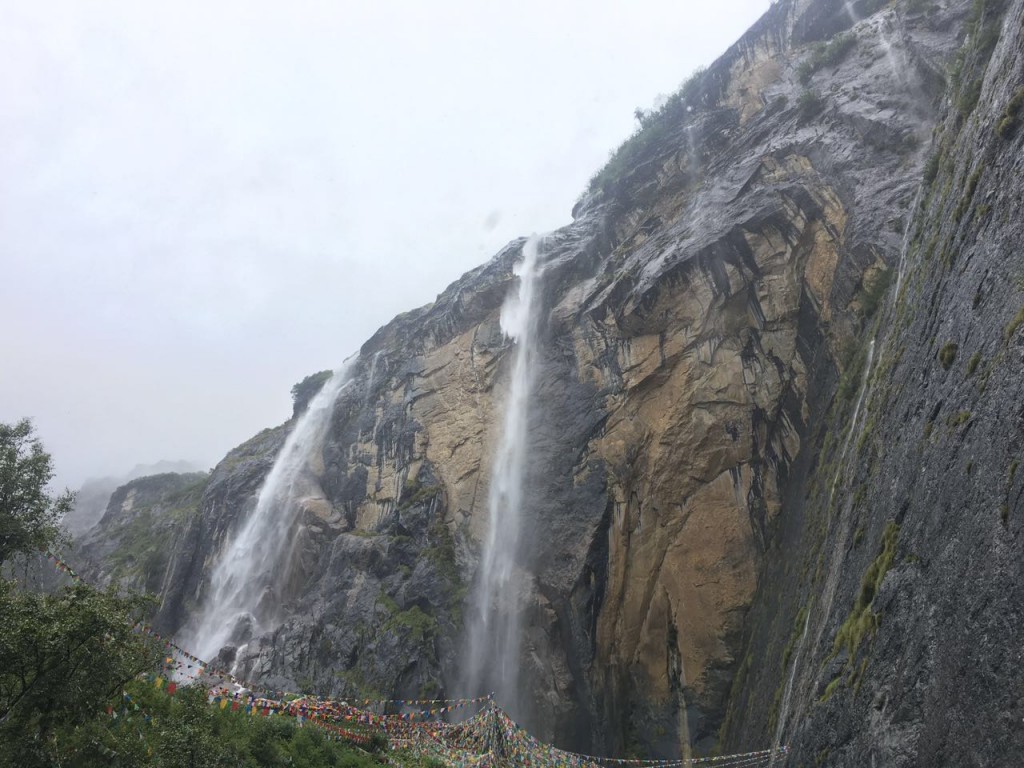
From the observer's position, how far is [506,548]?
26.2m

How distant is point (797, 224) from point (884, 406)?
12052 millimetres

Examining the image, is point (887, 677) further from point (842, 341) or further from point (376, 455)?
point (376, 455)

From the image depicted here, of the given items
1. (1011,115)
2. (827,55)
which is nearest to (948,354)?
(1011,115)

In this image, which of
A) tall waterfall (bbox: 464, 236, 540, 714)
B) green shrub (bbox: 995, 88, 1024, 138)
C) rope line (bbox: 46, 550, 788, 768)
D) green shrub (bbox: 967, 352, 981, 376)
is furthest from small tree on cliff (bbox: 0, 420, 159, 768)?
tall waterfall (bbox: 464, 236, 540, 714)

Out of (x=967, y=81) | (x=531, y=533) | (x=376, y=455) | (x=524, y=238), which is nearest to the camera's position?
(x=967, y=81)

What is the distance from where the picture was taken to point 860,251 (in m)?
19.3

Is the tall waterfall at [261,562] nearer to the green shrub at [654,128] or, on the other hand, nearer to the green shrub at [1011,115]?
the green shrub at [654,128]

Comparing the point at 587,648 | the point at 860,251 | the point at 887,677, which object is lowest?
the point at 587,648

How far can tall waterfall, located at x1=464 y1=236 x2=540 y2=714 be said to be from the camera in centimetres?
2325

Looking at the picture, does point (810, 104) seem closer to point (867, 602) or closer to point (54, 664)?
point (867, 602)

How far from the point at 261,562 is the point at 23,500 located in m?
19.6

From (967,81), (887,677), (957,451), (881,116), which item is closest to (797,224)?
(881,116)

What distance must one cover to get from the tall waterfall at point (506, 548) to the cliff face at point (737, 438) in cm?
73

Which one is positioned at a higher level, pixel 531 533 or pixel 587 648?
pixel 531 533
